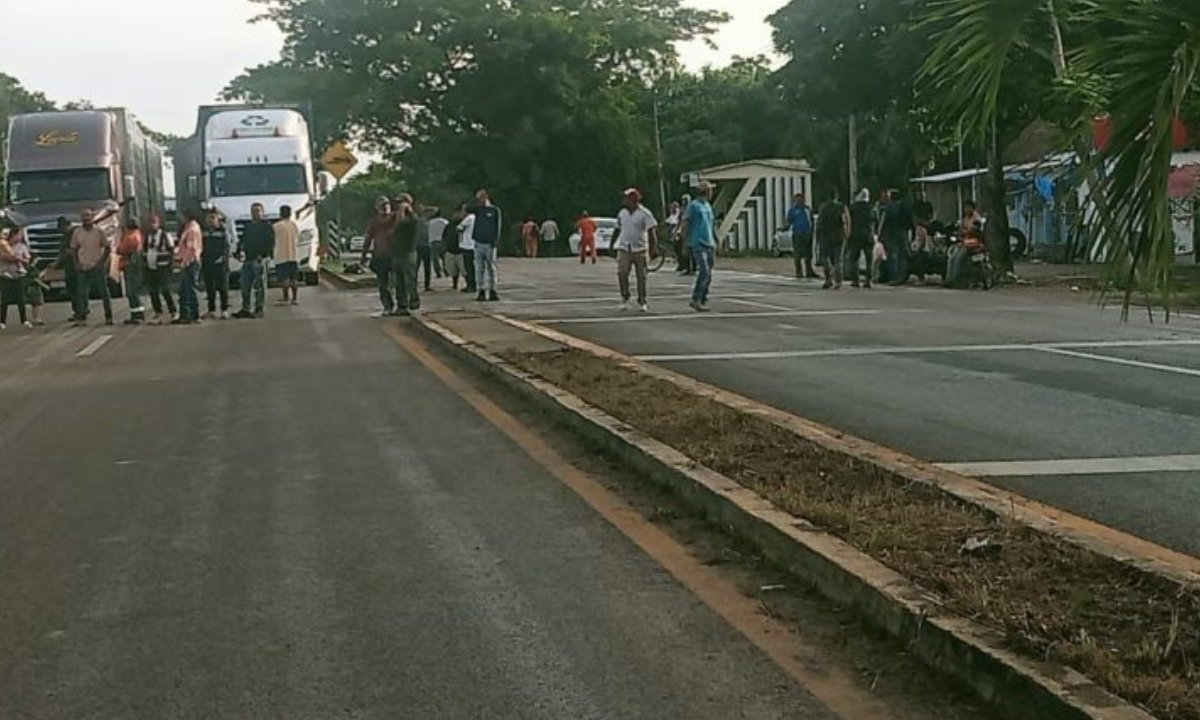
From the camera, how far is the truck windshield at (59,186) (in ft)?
112

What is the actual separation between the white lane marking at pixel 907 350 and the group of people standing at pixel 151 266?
9.53 metres

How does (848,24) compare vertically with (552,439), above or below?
above

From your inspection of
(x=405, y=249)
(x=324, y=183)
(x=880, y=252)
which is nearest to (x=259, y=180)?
(x=324, y=183)

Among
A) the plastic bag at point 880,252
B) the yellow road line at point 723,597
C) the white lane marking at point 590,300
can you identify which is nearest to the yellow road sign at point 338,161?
the white lane marking at point 590,300

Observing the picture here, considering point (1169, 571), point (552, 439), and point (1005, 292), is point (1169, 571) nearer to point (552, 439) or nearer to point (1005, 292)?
point (552, 439)

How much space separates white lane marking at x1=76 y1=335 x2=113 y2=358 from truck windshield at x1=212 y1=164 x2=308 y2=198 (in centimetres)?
1531

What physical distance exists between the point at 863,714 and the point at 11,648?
312cm

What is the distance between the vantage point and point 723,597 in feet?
21.9

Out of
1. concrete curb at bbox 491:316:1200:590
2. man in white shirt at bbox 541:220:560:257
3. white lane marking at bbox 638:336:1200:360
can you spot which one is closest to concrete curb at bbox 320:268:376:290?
white lane marking at bbox 638:336:1200:360

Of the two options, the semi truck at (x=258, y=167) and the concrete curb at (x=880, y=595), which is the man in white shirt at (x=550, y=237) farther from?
the concrete curb at (x=880, y=595)

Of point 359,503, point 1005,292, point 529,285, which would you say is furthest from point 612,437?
point 529,285

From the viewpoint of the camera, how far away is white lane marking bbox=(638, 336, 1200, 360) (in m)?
15.9

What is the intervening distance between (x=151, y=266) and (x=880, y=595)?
19267 millimetres

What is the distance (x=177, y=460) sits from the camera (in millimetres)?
10469
